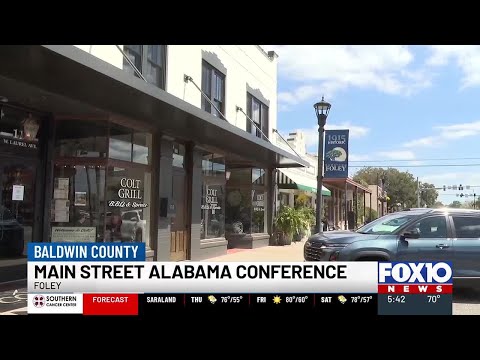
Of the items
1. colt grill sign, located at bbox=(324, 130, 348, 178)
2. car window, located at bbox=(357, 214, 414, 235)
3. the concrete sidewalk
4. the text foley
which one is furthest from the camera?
colt grill sign, located at bbox=(324, 130, 348, 178)

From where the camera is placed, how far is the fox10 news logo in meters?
5.22

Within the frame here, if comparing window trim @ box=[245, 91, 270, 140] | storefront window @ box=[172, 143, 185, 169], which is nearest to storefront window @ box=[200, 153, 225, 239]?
storefront window @ box=[172, 143, 185, 169]

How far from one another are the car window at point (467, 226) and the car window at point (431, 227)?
21 centimetres

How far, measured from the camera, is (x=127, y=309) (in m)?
4.93

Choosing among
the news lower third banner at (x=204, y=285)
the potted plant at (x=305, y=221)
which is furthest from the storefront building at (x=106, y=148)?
the potted plant at (x=305, y=221)

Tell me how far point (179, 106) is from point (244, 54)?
26.6 ft

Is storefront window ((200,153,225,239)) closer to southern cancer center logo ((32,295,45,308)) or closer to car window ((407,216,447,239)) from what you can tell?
car window ((407,216,447,239))

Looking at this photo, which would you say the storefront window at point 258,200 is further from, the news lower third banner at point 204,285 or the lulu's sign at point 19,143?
the news lower third banner at point 204,285

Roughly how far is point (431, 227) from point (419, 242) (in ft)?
1.50

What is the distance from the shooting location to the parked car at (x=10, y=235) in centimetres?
864

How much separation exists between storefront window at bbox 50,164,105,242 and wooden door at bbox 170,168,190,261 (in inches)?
104

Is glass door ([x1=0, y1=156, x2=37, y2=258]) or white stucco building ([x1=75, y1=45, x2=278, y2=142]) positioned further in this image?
white stucco building ([x1=75, y1=45, x2=278, y2=142])

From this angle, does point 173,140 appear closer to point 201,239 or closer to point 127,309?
point 201,239

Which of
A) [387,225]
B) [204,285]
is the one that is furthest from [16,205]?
[387,225]
